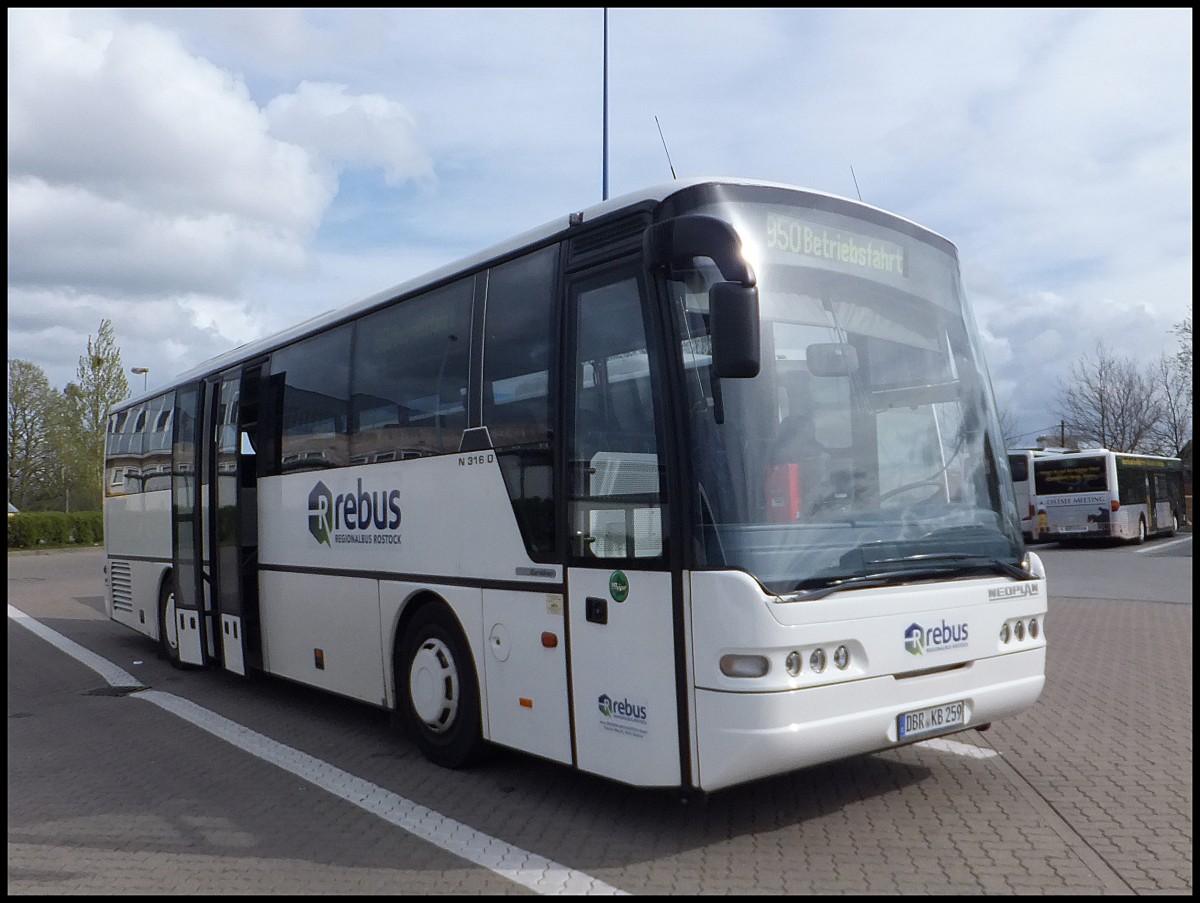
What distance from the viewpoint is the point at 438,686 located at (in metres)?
6.84

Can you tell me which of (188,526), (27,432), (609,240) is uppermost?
(27,432)

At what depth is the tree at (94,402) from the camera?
156 feet

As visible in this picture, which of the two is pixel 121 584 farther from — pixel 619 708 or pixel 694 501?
pixel 694 501

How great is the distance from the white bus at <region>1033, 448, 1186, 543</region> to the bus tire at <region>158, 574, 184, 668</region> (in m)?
27.2

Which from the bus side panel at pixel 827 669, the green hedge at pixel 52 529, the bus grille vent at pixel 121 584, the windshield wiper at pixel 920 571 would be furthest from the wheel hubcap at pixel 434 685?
the green hedge at pixel 52 529

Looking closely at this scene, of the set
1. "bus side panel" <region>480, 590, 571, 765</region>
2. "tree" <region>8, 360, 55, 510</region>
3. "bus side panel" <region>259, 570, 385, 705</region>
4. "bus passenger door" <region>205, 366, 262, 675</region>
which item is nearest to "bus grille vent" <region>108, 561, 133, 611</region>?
"bus passenger door" <region>205, 366, 262, 675</region>

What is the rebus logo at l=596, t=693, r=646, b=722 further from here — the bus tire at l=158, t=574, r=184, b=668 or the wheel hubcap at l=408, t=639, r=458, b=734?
the bus tire at l=158, t=574, r=184, b=668

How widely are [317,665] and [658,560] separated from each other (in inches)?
168

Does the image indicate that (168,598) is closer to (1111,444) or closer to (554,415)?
(554,415)

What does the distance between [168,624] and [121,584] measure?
85.1 inches

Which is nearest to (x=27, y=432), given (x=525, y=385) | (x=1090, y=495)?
(x=1090, y=495)

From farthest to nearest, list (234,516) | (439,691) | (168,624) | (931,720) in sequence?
(168,624) < (234,516) < (439,691) < (931,720)

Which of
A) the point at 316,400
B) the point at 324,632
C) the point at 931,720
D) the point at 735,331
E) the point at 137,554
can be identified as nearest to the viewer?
the point at 735,331

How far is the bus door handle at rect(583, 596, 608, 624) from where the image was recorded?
5.48 meters
